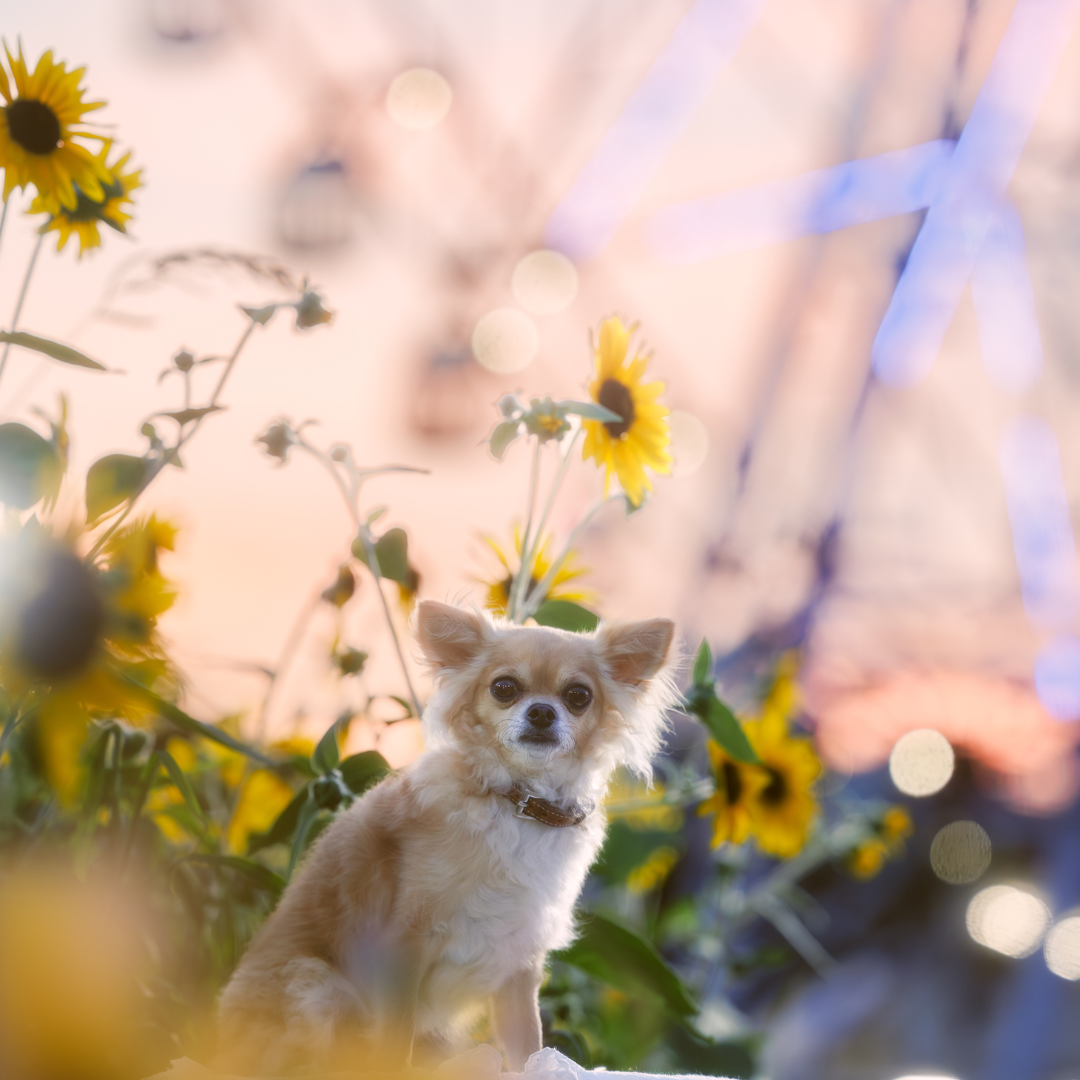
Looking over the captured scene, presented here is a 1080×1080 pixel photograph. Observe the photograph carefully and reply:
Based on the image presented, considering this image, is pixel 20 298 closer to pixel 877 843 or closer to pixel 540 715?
Result: pixel 540 715

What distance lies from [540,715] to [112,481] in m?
0.37

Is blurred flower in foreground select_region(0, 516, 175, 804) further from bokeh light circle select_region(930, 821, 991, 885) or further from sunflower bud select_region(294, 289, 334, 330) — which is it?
bokeh light circle select_region(930, 821, 991, 885)

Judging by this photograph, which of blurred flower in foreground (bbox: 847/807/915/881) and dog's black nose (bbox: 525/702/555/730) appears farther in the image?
blurred flower in foreground (bbox: 847/807/915/881)

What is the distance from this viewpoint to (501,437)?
78 centimetres

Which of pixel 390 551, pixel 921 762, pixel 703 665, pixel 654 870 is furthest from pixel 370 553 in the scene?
pixel 921 762

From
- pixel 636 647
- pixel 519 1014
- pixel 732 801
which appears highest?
pixel 636 647

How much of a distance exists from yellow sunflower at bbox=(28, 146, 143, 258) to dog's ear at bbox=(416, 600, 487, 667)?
427 millimetres

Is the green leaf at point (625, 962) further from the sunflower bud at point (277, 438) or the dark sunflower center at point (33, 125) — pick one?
the dark sunflower center at point (33, 125)

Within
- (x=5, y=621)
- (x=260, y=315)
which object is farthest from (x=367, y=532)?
(x=5, y=621)

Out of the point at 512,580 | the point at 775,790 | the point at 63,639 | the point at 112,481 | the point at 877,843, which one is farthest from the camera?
the point at 877,843

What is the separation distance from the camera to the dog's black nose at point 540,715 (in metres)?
0.74

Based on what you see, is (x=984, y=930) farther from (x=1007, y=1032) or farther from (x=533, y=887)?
(x=533, y=887)

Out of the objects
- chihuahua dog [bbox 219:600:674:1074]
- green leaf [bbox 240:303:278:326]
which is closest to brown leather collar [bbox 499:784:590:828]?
chihuahua dog [bbox 219:600:674:1074]

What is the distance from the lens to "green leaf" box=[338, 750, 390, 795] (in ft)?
2.70
